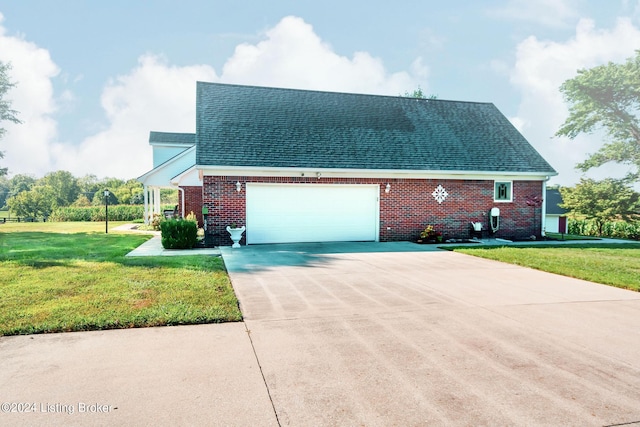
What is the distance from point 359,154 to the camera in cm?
1453

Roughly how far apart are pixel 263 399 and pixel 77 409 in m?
1.30

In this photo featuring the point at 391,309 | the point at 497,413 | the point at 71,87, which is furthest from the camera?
the point at 71,87

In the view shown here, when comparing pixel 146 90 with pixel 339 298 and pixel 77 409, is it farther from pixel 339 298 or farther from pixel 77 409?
pixel 77 409

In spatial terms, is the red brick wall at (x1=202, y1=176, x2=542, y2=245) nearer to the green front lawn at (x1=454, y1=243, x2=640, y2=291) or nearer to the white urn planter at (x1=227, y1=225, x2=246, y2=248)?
the white urn planter at (x1=227, y1=225, x2=246, y2=248)

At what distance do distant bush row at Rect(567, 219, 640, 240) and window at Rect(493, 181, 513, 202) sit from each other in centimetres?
750

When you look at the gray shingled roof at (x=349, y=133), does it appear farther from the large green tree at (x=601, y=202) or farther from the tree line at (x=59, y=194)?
the tree line at (x=59, y=194)

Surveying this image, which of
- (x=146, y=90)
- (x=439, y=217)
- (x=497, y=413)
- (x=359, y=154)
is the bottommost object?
(x=497, y=413)

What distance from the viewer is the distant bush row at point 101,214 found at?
32847 mm

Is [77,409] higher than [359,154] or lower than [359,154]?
lower

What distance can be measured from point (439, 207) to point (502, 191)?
8.92ft

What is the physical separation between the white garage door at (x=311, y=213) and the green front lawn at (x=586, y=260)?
11.5 feet

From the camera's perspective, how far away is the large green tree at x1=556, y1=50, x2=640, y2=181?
27.3 meters

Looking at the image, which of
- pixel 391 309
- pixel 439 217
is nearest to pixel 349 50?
pixel 439 217

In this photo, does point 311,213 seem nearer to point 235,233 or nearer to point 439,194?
point 235,233
